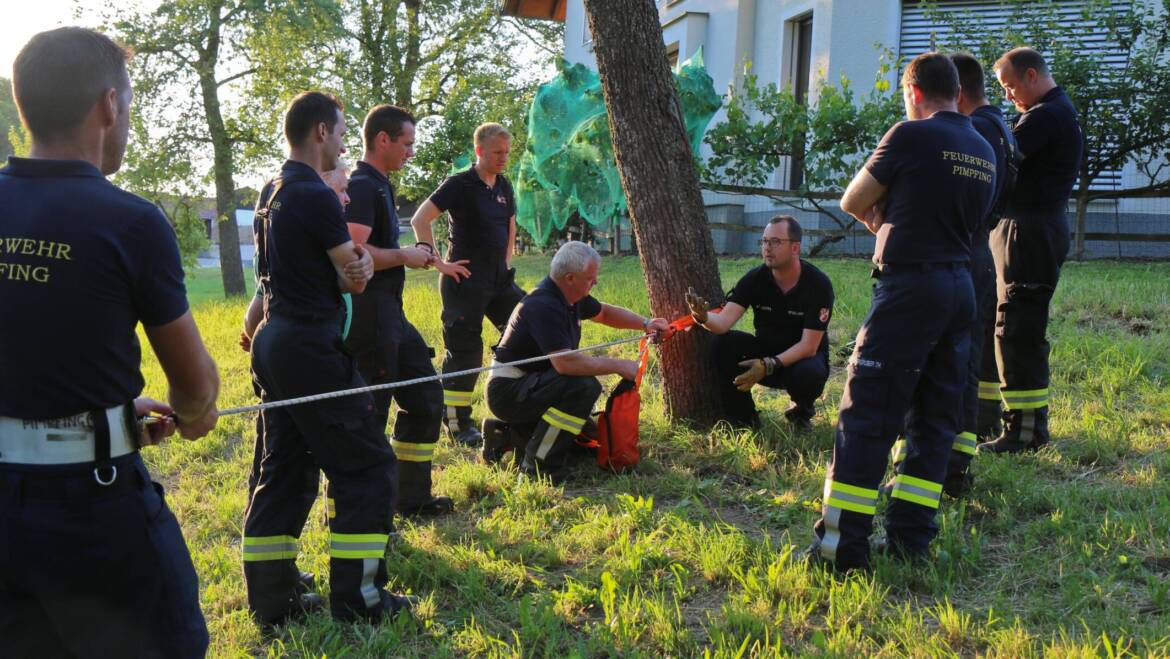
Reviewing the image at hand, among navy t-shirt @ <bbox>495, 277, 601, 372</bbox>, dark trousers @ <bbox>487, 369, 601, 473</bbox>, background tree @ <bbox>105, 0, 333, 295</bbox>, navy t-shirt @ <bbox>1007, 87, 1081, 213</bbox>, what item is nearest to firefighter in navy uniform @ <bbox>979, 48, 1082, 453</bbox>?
navy t-shirt @ <bbox>1007, 87, 1081, 213</bbox>

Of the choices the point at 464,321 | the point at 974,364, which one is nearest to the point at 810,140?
the point at 464,321

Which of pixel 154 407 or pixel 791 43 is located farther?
pixel 791 43

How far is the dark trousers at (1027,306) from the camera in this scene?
5094 mm

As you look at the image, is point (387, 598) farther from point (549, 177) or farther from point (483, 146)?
point (549, 177)

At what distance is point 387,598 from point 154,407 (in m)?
1.55

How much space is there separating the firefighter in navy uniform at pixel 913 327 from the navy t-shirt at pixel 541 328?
1.97m

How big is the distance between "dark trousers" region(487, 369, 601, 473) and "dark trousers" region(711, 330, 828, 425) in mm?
903

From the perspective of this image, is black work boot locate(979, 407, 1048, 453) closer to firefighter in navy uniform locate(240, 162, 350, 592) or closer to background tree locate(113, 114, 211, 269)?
firefighter in navy uniform locate(240, 162, 350, 592)

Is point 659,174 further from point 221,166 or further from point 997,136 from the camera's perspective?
point 221,166

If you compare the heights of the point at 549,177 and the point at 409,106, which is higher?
the point at 409,106

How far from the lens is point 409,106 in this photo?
25.8 m

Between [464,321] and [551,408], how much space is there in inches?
54.5

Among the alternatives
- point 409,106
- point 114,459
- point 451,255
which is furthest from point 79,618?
point 409,106

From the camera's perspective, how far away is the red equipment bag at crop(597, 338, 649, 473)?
524 centimetres
